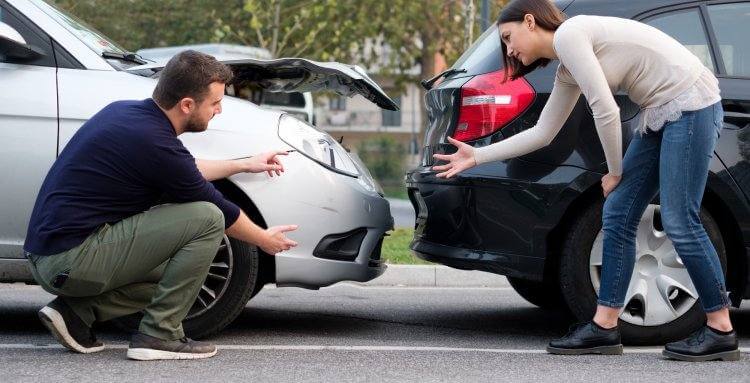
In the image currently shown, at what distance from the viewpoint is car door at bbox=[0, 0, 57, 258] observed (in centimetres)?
527

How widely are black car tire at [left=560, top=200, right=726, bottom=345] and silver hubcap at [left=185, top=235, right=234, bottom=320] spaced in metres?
1.42

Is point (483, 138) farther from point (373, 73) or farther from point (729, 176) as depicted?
point (373, 73)

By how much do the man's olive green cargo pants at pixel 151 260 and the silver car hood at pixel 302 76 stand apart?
910mm

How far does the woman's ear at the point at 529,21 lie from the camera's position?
4.95 metres

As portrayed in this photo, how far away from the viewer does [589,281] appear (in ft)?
17.7

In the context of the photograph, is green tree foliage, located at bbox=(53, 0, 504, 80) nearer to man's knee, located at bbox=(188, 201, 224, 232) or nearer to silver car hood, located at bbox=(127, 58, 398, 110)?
silver car hood, located at bbox=(127, 58, 398, 110)

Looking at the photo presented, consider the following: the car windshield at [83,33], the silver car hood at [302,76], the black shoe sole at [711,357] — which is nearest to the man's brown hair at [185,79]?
the silver car hood at [302,76]

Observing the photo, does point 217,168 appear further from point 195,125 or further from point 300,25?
point 300,25

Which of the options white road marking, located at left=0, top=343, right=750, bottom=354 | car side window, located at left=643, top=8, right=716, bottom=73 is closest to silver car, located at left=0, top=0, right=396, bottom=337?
white road marking, located at left=0, top=343, right=750, bottom=354

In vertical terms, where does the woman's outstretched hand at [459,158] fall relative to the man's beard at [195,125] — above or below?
below

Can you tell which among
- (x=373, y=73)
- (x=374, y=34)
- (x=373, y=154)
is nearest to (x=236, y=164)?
(x=374, y=34)

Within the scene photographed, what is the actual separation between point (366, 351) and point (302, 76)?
142 cm

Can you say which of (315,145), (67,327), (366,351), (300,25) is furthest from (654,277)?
(300,25)

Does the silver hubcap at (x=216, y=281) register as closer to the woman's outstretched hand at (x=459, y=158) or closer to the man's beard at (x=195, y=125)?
the man's beard at (x=195, y=125)
